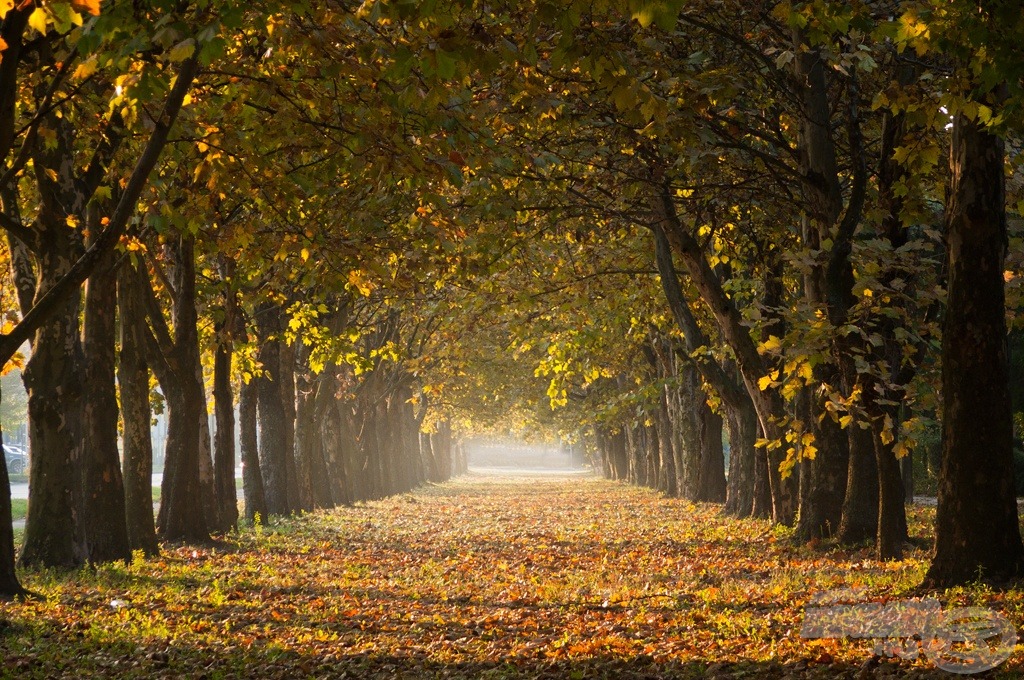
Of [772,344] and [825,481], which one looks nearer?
[772,344]

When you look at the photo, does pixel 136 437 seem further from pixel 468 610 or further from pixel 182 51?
pixel 182 51

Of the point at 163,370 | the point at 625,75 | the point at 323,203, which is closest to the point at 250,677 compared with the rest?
the point at 625,75

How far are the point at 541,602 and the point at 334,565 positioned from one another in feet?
17.9

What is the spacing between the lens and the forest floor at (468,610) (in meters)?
7.97

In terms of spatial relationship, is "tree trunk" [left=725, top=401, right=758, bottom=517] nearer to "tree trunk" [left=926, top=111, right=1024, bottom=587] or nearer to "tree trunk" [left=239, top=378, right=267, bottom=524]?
"tree trunk" [left=239, top=378, right=267, bottom=524]

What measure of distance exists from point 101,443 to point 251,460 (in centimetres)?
988

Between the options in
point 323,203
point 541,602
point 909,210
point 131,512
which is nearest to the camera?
point 909,210

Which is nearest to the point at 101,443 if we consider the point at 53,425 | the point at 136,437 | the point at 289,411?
the point at 136,437

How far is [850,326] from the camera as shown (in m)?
Result: 9.72

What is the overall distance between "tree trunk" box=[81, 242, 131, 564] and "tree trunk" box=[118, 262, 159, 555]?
1.07 meters

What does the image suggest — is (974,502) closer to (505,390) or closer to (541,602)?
(541,602)

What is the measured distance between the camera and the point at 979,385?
356 inches

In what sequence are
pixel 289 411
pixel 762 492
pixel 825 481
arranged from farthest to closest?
pixel 289 411, pixel 762 492, pixel 825 481

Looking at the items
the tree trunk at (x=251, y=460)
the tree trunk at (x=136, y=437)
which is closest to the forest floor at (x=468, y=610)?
the tree trunk at (x=136, y=437)
